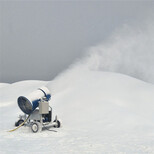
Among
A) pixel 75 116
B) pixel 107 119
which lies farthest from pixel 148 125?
pixel 75 116

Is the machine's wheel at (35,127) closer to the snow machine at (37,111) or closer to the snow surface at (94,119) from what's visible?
the snow machine at (37,111)

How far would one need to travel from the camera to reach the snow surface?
6109 mm

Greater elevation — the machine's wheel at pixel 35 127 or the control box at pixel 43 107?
the control box at pixel 43 107

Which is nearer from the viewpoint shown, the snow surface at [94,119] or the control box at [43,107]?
the snow surface at [94,119]

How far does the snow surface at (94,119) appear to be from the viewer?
611cm

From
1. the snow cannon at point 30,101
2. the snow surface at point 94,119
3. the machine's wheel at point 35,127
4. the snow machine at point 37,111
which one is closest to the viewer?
the snow surface at point 94,119

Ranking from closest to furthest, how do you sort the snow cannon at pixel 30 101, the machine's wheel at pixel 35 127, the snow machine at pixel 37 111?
the machine's wheel at pixel 35 127, the snow machine at pixel 37 111, the snow cannon at pixel 30 101

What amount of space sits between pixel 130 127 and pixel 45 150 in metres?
3.88

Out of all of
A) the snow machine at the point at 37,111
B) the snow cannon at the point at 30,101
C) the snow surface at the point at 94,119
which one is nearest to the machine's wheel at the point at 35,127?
the snow machine at the point at 37,111

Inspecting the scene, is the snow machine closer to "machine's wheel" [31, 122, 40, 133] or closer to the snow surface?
"machine's wheel" [31, 122, 40, 133]

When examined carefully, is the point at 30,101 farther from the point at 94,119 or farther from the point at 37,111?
the point at 94,119

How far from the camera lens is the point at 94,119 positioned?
9586 millimetres

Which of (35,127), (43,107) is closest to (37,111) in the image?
(43,107)

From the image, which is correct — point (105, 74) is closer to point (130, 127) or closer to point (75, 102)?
point (75, 102)
